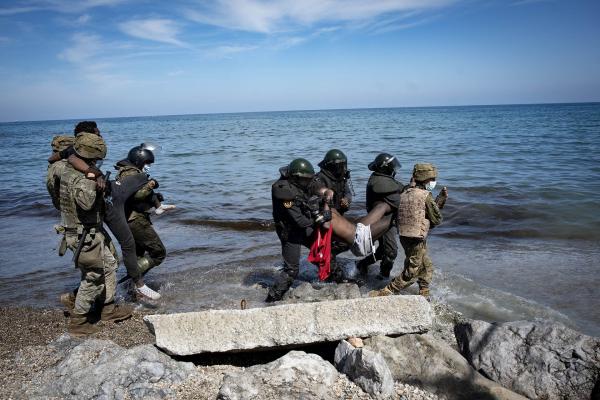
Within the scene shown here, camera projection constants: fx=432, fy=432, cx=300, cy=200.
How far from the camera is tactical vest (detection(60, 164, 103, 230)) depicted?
15.2 feet

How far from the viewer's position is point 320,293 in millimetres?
5844

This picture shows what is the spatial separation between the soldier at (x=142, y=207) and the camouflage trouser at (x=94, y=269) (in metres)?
0.86

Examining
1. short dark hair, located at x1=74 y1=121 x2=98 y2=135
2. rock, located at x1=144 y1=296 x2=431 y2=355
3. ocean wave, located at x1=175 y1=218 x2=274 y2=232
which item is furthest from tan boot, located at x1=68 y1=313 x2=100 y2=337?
ocean wave, located at x1=175 y1=218 x2=274 y2=232

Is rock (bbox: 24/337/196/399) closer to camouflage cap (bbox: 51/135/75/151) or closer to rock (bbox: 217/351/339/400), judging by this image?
rock (bbox: 217/351/339/400)

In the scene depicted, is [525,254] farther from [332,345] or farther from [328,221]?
[332,345]

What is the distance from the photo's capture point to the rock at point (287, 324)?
12.2 feet

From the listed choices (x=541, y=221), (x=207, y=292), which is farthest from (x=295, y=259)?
(x=541, y=221)

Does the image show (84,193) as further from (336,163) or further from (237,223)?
(237,223)

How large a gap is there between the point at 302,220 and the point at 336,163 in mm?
1104

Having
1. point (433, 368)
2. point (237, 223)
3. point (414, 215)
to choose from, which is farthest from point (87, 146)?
point (237, 223)

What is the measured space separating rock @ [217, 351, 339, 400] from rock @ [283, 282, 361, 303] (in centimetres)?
211

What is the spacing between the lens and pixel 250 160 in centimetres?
2261

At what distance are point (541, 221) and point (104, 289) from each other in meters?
9.22

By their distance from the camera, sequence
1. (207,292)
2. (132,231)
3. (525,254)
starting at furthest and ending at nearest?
(525,254) → (207,292) → (132,231)
